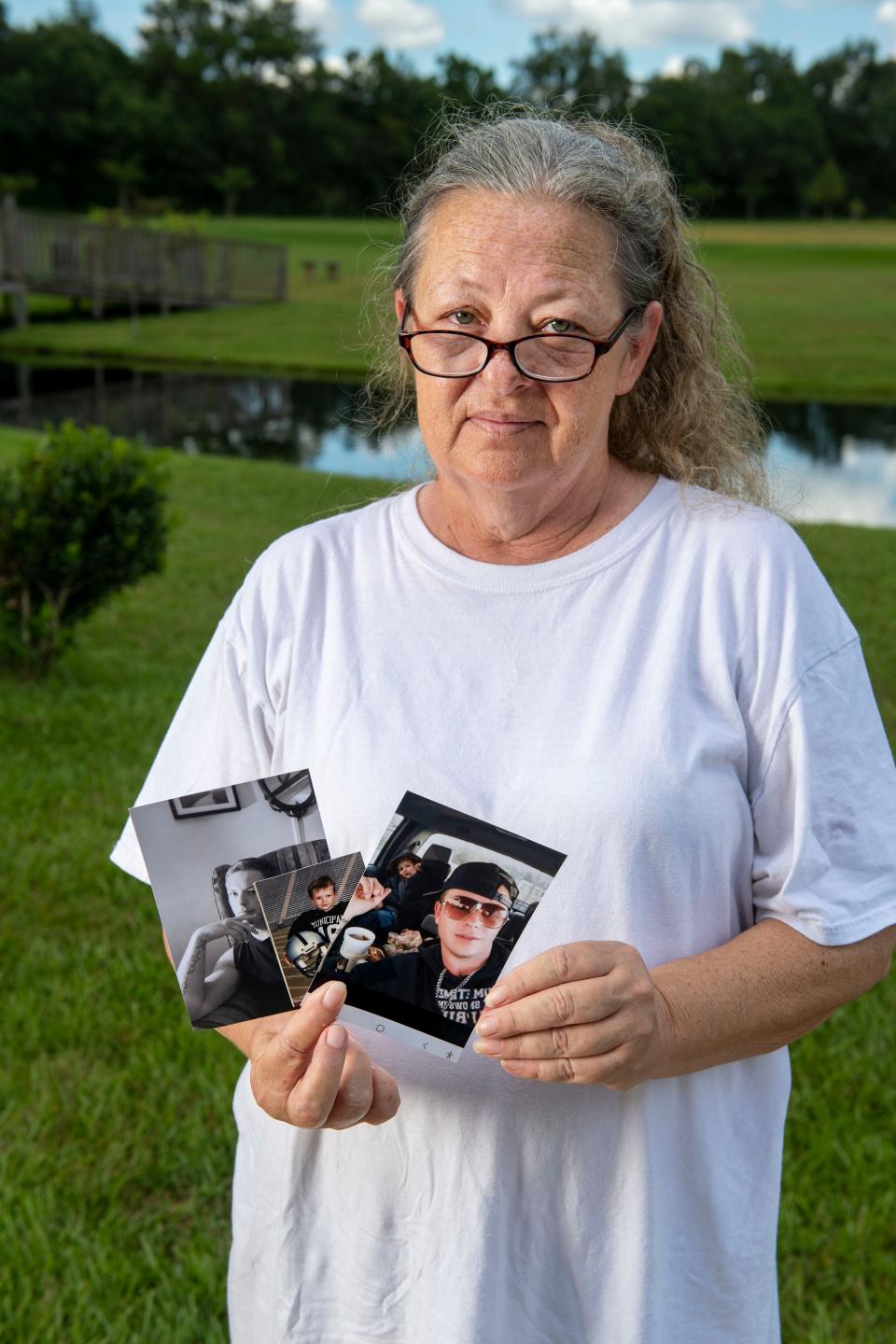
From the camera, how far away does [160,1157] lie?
2.94m

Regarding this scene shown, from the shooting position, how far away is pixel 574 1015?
133 cm

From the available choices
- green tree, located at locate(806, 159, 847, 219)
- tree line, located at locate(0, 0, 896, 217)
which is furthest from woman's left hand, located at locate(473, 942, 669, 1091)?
green tree, located at locate(806, 159, 847, 219)

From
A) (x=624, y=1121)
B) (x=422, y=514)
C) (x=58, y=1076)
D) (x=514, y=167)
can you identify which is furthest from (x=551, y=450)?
(x=58, y=1076)

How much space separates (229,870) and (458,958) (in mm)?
272

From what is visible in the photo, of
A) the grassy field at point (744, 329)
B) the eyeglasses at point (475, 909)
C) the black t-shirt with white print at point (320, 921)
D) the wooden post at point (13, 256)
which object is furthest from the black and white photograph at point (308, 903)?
the wooden post at point (13, 256)

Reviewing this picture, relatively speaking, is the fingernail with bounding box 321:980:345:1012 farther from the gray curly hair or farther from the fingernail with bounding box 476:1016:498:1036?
the gray curly hair

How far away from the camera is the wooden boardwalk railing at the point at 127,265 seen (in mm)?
26219

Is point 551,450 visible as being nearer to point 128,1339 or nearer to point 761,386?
point 128,1339

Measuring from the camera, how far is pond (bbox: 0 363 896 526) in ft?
42.4

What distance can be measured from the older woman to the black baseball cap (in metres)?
0.11

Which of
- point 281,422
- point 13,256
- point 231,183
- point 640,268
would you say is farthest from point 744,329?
point 231,183

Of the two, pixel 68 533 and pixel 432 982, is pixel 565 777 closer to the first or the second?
pixel 432 982

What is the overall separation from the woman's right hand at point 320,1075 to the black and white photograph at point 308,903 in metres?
0.07

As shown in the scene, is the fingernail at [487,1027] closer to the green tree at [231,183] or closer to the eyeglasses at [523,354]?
the eyeglasses at [523,354]
